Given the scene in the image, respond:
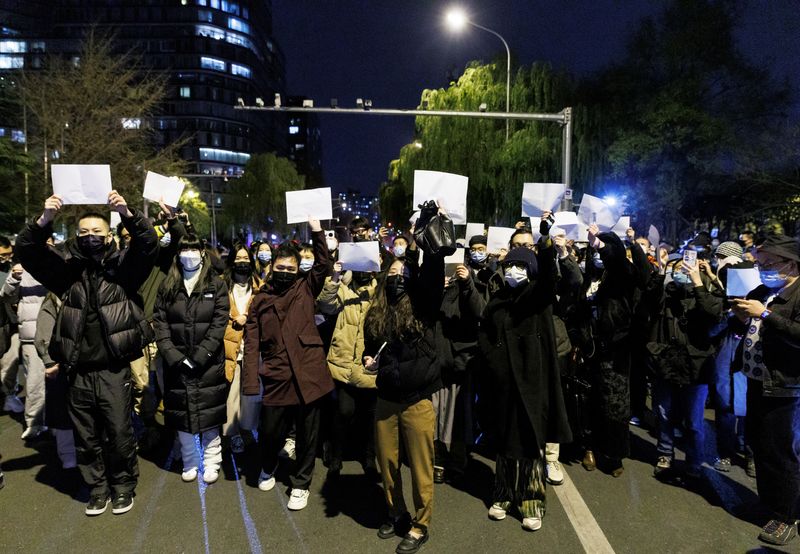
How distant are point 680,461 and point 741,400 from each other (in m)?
1.12

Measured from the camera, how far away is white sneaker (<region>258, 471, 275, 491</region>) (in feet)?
14.6

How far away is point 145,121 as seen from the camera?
848 inches

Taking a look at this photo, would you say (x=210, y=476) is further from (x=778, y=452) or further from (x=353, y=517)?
(x=778, y=452)

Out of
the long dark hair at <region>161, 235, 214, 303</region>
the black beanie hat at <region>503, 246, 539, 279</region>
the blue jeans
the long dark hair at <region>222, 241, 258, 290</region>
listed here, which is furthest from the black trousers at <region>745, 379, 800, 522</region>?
the long dark hair at <region>222, 241, 258, 290</region>

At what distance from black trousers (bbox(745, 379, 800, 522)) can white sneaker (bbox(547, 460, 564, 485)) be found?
1.45 m

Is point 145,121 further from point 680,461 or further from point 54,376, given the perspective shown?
point 680,461

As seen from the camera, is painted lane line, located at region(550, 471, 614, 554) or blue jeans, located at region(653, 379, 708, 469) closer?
painted lane line, located at region(550, 471, 614, 554)

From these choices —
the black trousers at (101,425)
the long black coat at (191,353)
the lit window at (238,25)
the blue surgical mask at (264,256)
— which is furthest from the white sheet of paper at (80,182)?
the lit window at (238,25)

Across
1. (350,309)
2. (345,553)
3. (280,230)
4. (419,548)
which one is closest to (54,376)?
(350,309)

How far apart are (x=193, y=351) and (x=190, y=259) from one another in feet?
2.69

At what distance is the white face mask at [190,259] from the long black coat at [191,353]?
0.67 feet

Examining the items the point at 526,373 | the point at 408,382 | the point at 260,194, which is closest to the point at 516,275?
the point at 526,373

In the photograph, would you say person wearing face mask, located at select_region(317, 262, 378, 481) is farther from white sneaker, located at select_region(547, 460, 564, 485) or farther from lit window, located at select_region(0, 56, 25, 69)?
lit window, located at select_region(0, 56, 25, 69)

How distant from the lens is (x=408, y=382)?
346 cm
